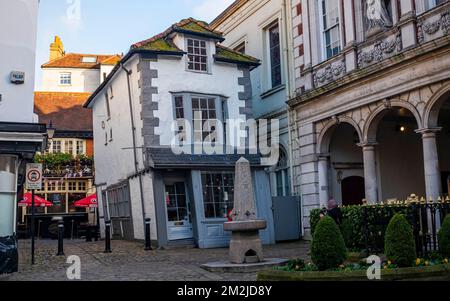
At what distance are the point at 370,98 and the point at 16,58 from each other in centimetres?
1008

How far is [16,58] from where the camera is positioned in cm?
1266

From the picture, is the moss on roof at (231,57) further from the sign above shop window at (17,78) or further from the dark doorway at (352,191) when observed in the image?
the sign above shop window at (17,78)

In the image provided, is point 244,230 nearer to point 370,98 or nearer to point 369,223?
point 369,223

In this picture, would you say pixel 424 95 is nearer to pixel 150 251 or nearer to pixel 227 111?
pixel 227 111

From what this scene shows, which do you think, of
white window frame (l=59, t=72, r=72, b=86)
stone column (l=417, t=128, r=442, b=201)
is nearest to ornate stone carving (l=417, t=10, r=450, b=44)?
stone column (l=417, t=128, r=442, b=201)

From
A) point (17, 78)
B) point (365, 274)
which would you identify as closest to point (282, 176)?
point (17, 78)

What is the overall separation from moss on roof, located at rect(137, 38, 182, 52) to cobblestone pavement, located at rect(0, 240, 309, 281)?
6927mm

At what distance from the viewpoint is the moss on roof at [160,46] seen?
19.3m

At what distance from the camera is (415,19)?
1496cm

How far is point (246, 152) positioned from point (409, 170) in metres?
6.07

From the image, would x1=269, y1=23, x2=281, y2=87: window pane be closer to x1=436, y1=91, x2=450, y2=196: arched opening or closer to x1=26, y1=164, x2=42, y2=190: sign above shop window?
x1=436, y1=91, x2=450, y2=196: arched opening

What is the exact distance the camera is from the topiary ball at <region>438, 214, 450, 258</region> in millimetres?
10188
